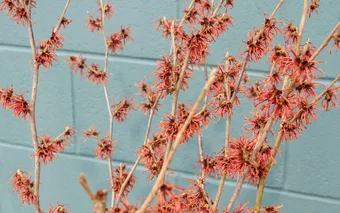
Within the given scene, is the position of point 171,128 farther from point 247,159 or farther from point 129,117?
point 129,117

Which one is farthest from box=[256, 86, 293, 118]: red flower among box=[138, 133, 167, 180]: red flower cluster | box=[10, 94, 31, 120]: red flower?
box=[10, 94, 31, 120]: red flower

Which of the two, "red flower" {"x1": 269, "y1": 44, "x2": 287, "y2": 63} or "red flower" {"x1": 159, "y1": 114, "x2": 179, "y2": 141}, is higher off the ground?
"red flower" {"x1": 269, "y1": 44, "x2": 287, "y2": 63}

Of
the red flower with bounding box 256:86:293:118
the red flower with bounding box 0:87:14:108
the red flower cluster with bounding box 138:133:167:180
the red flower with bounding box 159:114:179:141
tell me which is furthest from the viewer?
the red flower with bounding box 0:87:14:108

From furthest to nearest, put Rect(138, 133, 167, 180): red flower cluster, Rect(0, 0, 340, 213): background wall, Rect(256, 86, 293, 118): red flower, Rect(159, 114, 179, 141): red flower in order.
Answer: Rect(0, 0, 340, 213): background wall < Rect(138, 133, 167, 180): red flower cluster < Rect(159, 114, 179, 141): red flower < Rect(256, 86, 293, 118): red flower

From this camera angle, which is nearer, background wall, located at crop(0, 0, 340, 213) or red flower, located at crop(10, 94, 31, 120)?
red flower, located at crop(10, 94, 31, 120)

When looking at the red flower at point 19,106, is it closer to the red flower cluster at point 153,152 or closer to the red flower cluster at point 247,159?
the red flower cluster at point 153,152

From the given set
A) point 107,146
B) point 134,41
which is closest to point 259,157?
point 107,146

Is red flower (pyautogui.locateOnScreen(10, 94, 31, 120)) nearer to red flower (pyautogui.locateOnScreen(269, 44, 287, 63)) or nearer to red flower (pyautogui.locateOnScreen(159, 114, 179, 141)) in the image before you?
red flower (pyautogui.locateOnScreen(159, 114, 179, 141))

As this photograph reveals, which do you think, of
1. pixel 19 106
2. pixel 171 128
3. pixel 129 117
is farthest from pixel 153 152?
pixel 129 117

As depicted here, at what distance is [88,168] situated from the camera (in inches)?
68.6

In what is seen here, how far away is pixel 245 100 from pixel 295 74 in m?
0.80

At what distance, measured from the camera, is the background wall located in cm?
141

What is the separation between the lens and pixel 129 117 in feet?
5.33

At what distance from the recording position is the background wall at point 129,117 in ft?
4.62
